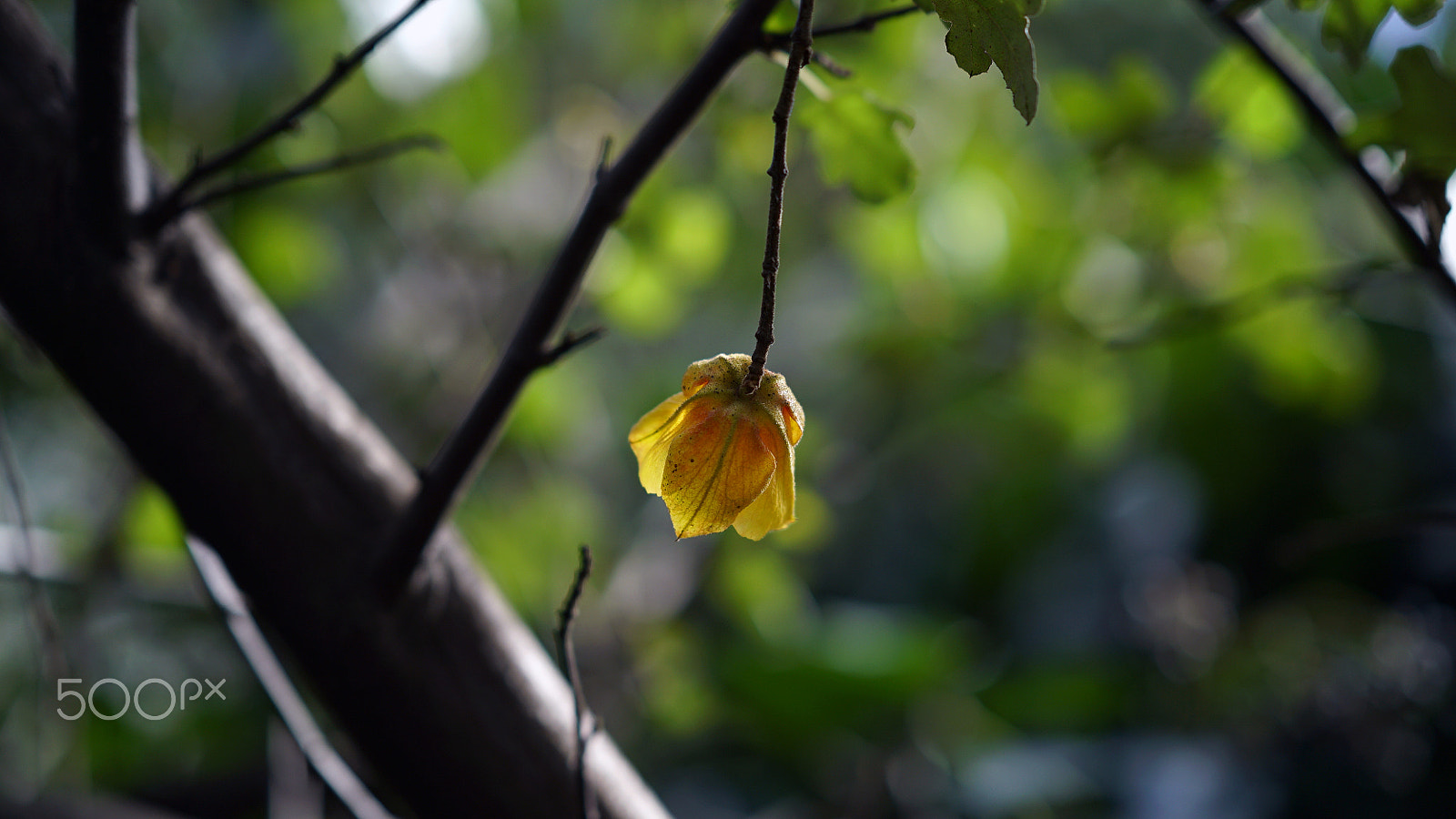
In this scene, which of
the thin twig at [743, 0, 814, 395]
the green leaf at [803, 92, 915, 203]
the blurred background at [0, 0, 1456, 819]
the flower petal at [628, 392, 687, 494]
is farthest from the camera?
the blurred background at [0, 0, 1456, 819]

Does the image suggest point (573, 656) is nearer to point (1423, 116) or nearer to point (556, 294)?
point (556, 294)

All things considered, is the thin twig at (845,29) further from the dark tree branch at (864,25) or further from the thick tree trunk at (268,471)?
the thick tree trunk at (268,471)

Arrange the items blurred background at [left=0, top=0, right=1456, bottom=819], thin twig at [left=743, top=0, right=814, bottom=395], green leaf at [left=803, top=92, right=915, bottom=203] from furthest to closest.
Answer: blurred background at [left=0, top=0, right=1456, bottom=819]
green leaf at [left=803, top=92, right=915, bottom=203]
thin twig at [left=743, top=0, right=814, bottom=395]

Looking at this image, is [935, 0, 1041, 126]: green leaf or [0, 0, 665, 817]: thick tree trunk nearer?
[935, 0, 1041, 126]: green leaf

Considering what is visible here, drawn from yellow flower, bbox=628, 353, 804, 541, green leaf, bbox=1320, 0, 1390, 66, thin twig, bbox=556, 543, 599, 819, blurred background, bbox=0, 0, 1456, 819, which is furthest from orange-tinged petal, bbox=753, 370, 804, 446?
green leaf, bbox=1320, 0, 1390, 66

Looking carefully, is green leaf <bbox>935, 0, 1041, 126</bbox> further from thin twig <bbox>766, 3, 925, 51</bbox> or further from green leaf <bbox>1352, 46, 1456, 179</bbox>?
green leaf <bbox>1352, 46, 1456, 179</bbox>

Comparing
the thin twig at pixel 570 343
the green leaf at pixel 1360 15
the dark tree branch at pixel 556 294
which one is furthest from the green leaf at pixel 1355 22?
the thin twig at pixel 570 343

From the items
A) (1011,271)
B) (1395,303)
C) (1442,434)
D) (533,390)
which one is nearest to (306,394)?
(533,390)
